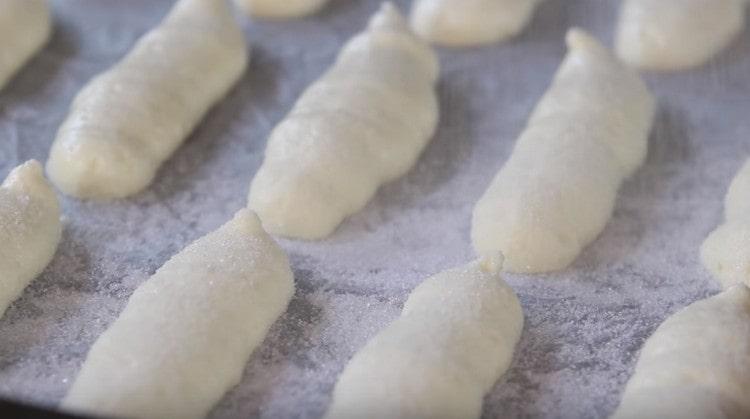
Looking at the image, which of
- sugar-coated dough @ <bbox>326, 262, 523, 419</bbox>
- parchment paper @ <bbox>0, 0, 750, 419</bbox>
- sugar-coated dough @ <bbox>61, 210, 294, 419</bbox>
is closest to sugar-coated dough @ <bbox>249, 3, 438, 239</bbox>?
parchment paper @ <bbox>0, 0, 750, 419</bbox>

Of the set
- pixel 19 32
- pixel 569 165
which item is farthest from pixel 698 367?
pixel 19 32

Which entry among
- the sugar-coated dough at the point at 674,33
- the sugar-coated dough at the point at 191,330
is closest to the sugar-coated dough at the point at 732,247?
the sugar-coated dough at the point at 674,33

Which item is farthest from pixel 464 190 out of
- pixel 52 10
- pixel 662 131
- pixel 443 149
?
pixel 52 10

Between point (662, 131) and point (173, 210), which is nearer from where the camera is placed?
point (173, 210)

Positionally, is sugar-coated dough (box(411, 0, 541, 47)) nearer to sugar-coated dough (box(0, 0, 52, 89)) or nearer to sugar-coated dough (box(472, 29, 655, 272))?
sugar-coated dough (box(472, 29, 655, 272))

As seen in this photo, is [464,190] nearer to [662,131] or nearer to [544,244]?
[544,244]
